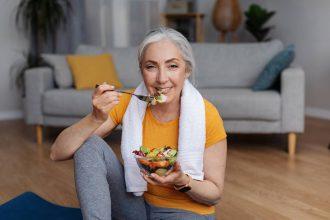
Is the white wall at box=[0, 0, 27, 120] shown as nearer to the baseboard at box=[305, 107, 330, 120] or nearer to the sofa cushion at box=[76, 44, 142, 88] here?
the sofa cushion at box=[76, 44, 142, 88]

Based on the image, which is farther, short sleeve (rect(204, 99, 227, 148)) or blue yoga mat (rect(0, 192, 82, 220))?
blue yoga mat (rect(0, 192, 82, 220))

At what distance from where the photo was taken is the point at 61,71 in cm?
405

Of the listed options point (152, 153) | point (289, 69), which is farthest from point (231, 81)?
point (152, 153)

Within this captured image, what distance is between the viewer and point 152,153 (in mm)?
1284

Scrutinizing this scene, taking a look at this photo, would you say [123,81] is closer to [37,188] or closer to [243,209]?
[37,188]

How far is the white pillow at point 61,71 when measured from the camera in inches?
159

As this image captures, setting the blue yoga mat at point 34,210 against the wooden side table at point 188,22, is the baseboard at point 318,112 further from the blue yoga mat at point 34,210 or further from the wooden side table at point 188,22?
the blue yoga mat at point 34,210

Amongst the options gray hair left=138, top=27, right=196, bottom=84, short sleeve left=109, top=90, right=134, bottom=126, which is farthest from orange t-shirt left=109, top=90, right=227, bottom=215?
gray hair left=138, top=27, right=196, bottom=84

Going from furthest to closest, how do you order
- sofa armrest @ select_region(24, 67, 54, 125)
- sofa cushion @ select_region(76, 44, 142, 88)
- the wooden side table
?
1. the wooden side table
2. sofa cushion @ select_region(76, 44, 142, 88)
3. sofa armrest @ select_region(24, 67, 54, 125)

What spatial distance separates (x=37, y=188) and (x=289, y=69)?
77.3 inches

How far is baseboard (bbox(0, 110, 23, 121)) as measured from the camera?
5.41 m

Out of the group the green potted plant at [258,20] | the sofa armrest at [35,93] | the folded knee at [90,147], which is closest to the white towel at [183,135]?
the folded knee at [90,147]

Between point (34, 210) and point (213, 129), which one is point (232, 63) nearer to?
point (34, 210)

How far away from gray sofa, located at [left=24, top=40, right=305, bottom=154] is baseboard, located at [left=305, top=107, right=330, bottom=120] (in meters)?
1.22
